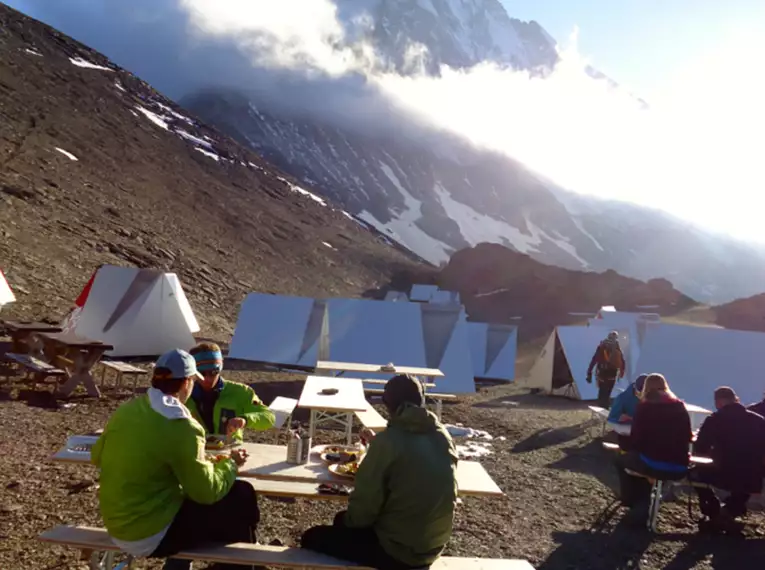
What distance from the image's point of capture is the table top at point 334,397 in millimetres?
6605

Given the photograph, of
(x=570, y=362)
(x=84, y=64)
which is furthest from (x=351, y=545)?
(x=84, y=64)

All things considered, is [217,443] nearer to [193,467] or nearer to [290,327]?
[193,467]

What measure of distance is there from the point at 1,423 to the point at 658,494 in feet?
24.3

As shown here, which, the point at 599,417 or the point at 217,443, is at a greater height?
the point at 217,443

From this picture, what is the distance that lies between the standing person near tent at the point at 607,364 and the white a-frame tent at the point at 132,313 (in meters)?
9.74

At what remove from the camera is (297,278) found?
43.2m

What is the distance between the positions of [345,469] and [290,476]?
14.8 inches

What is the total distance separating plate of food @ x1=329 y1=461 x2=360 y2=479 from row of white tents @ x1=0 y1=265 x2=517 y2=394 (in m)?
9.48

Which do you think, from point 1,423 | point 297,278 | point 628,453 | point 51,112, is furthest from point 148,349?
point 51,112

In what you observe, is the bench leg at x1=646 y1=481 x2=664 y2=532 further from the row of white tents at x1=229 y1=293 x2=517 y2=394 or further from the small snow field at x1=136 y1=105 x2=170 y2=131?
the small snow field at x1=136 y1=105 x2=170 y2=131

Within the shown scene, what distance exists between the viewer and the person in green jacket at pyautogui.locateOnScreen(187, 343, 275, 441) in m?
4.65

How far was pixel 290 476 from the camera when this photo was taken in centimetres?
414

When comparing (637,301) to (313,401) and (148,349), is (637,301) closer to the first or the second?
(148,349)

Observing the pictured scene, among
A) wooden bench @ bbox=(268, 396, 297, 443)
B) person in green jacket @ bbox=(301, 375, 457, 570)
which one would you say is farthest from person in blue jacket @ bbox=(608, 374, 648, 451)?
person in green jacket @ bbox=(301, 375, 457, 570)
